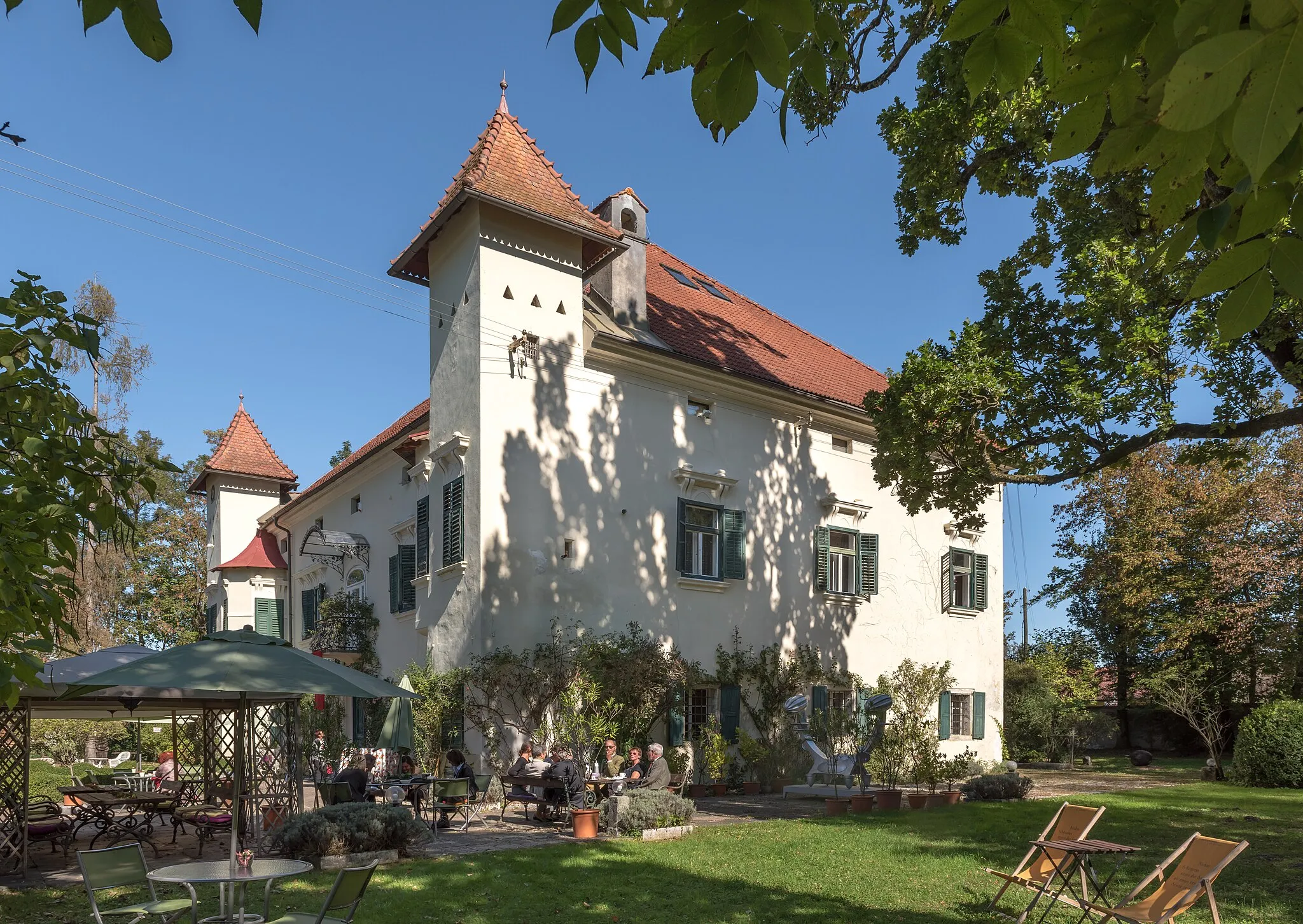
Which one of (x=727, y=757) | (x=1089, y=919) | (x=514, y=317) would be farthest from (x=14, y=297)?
(x=727, y=757)

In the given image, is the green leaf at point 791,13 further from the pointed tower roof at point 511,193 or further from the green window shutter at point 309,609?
the green window shutter at point 309,609

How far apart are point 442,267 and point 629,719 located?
9.81m

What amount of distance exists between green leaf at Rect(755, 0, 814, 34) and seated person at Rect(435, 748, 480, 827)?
1379 cm

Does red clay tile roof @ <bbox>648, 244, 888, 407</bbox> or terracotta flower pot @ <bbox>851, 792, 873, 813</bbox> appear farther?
red clay tile roof @ <bbox>648, 244, 888, 407</bbox>

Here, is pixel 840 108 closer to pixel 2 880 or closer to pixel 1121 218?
pixel 1121 218

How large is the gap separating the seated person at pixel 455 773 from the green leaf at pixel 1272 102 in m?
14.4

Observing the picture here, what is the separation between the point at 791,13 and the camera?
249 cm

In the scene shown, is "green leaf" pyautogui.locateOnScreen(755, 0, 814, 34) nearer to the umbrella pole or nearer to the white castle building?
Result: the umbrella pole

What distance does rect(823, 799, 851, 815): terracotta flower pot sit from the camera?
1655cm

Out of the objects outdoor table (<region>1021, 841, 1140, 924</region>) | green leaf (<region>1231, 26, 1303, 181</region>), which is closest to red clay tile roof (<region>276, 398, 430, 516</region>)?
outdoor table (<region>1021, 841, 1140, 924</region>)

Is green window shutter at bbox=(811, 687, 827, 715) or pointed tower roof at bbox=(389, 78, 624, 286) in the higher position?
pointed tower roof at bbox=(389, 78, 624, 286)

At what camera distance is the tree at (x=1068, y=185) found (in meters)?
2.25

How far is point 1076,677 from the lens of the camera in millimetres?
30703

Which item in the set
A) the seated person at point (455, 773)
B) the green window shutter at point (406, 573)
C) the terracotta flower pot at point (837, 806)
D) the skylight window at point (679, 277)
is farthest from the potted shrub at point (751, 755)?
the skylight window at point (679, 277)
